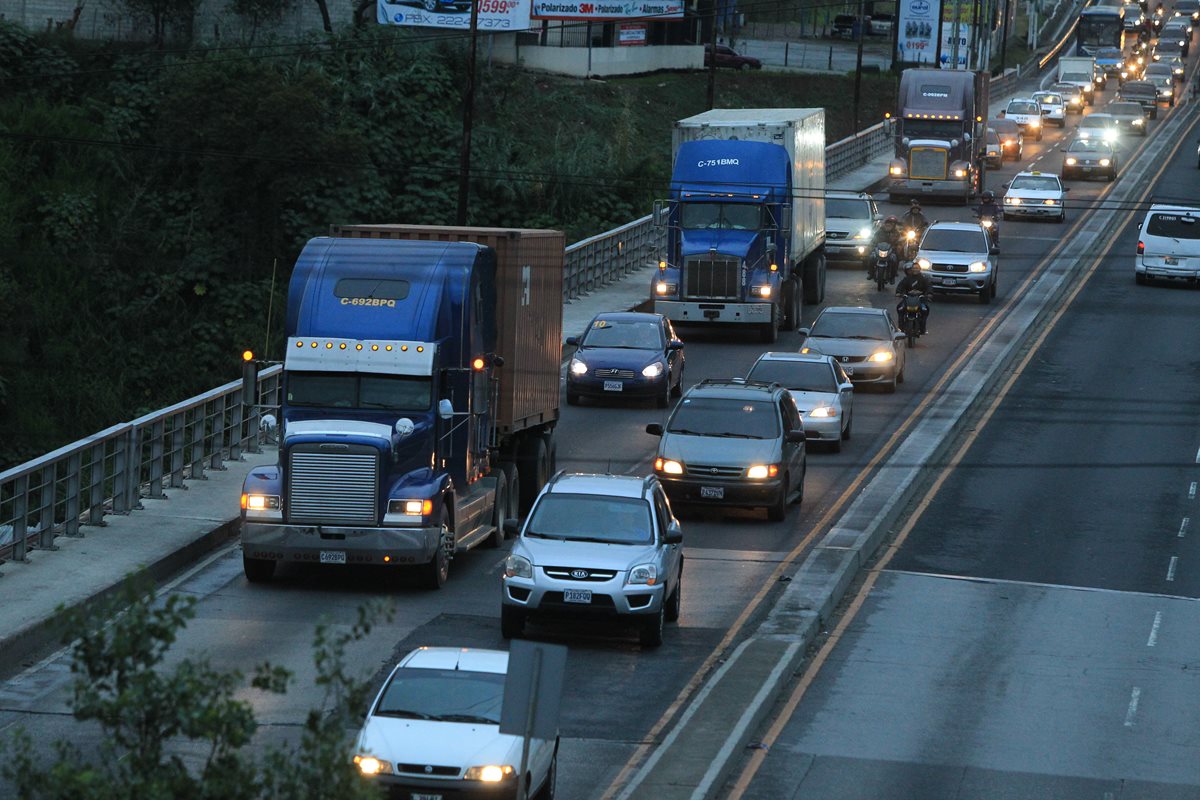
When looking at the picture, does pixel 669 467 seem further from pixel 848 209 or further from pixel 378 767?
pixel 848 209

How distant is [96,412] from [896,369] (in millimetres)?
17981

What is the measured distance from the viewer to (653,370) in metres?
35.4

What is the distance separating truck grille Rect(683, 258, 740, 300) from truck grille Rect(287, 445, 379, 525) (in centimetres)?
2021

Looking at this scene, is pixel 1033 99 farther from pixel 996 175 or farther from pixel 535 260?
pixel 535 260

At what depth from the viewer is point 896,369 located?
127 feet

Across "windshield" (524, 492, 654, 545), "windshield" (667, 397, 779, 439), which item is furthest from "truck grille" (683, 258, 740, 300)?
"windshield" (524, 492, 654, 545)

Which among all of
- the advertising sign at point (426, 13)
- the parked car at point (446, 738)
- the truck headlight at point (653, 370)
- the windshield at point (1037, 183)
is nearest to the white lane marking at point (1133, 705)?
the parked car at point (446, 738)

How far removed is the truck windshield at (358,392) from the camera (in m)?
22.7

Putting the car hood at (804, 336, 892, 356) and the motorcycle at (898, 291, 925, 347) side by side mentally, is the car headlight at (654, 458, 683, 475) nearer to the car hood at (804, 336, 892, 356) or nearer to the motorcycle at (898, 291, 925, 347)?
the car hood at (804, 336, 892, 356)

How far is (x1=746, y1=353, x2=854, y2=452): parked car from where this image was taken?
106ft

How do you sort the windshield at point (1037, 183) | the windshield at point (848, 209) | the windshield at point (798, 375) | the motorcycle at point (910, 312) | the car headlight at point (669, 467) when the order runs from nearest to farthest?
the car headlight at point (669, 467)
the windshield at point (798, 375)
the motorcycle at point (910, 312)
the windshield at point (848, 209)
the windshield at point (1037, 183)

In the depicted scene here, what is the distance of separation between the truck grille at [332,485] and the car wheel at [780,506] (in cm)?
742

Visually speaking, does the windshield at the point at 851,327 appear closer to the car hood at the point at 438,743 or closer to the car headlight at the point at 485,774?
the car hood at the point at 438,743

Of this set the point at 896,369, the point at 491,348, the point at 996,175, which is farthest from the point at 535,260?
the point at 996,175
